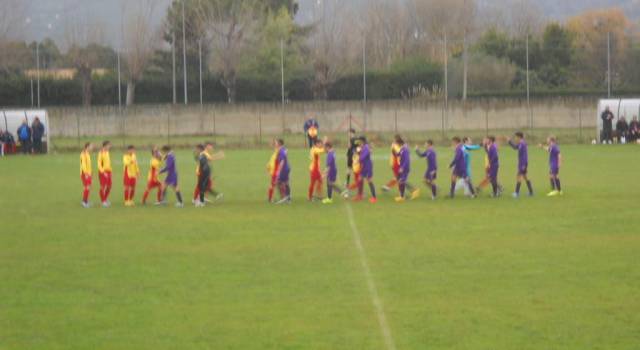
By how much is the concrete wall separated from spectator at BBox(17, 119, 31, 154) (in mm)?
9485

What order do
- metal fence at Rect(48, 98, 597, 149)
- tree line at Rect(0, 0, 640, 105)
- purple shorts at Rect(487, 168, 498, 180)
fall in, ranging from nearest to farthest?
purple shorts at Rect(487, 168, 498, 180) → metal fence at Rect(48, 98, 597, 149) → tree line at Rect(0, 0, 640, 105)

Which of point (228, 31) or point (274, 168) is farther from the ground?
point (228, 31)

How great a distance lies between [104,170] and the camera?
28.1 metres

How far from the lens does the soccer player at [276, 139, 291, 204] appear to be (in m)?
28.1

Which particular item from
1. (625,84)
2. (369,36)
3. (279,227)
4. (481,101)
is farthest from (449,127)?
(279,227)

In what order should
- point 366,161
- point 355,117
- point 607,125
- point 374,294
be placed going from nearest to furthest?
point 374,294 → point 366,161 → point 607,125 → point 355,117

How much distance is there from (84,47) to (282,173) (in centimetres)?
5454

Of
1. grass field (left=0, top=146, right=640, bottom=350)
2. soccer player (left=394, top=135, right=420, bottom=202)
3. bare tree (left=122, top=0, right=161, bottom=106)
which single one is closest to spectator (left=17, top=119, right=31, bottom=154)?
bare tree (left=122, top=0, right=161, bottom=106)

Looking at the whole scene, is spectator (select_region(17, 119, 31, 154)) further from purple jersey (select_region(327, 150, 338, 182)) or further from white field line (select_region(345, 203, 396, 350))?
white field line (select_region(345, 203, 396, 350))

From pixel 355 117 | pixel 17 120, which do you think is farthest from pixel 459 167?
pixel 355 117

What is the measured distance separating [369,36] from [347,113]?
26502 millimetres

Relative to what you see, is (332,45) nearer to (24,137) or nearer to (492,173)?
(24,137)

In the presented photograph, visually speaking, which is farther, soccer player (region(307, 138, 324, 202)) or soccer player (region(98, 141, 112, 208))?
soccer player (region(307, 138, 324, 202))

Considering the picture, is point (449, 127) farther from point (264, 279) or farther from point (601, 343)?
point (601, 343)
